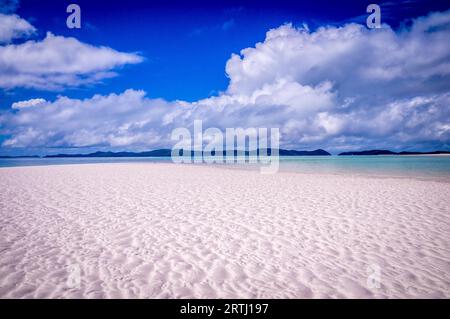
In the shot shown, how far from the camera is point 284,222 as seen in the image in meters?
8.20

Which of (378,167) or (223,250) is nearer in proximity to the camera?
(223,250)

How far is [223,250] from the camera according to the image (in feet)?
19.5

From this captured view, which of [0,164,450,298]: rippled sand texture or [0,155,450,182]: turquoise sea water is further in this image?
[0,155,450,182]: turquoise sea water

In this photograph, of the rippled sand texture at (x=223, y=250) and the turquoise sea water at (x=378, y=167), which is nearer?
the rippled sand texture at (x=223, y=250)

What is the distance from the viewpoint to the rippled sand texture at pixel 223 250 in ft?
14.3

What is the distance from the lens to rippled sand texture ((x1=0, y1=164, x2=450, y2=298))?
4.37 m

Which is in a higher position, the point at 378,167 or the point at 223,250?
the point at 378,167

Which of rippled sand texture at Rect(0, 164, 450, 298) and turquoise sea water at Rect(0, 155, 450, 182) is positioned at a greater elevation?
turquoise sea water at Rect(0, 155, 450, 182)

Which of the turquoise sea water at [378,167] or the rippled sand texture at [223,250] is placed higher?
the turquoise sea water at [378,167]
